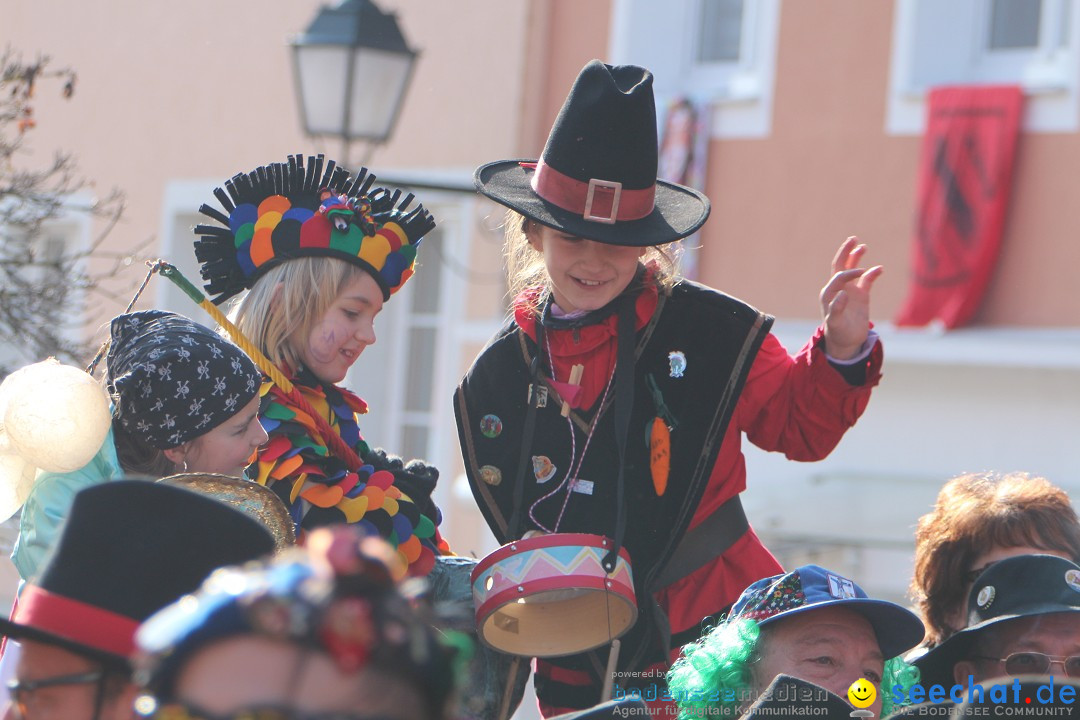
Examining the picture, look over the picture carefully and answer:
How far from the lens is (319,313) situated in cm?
353

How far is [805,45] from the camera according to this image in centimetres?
876

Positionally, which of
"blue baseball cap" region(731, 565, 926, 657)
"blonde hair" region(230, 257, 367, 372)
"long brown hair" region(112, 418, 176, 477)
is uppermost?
"blonde hair" region(230, 257, 367, 372)

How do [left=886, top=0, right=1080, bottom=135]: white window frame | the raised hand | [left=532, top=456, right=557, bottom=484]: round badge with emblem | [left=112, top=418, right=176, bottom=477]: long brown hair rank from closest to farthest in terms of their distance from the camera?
[left=112, top=418, right=176, bottom=477]: long brown hair < the raised hand < [left=532, top=456, right=557, bottom=484]: round badge with emblem < [left=886, top=0, right=1080, bottom=135]: white window frame

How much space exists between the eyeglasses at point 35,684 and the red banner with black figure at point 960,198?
6741 millimetres

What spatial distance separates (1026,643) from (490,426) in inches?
47.8

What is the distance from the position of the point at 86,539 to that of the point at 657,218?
1741 mm

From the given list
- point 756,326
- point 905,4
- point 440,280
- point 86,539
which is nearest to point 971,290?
point 905,4

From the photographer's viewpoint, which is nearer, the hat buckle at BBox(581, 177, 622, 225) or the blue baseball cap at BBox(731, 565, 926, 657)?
the blue baseball cap at BBox(731, 565, 926, 657)

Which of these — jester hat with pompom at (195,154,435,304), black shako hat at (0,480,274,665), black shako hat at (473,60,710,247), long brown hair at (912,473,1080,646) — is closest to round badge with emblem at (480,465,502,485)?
jester hat with pompom at (195,154,435,304)

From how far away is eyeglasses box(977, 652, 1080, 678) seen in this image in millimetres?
3006

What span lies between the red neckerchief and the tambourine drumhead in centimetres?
42

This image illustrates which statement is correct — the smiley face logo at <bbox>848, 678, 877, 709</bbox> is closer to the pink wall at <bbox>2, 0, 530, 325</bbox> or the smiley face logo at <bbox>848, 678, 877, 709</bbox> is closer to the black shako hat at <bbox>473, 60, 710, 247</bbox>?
the black shako hat at <bbox>473, 60, 710, 247</bbox>

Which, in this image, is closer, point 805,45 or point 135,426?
point 135,426

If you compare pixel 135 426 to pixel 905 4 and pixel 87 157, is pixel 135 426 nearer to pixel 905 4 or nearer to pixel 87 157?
pixel 905 4
